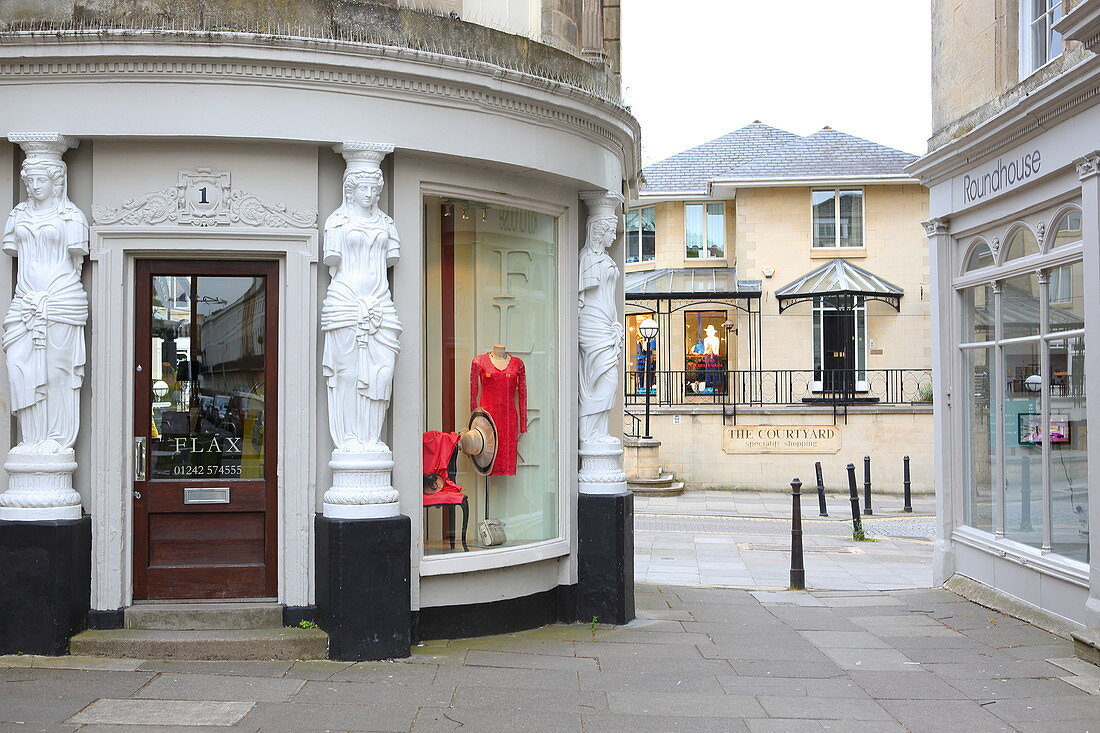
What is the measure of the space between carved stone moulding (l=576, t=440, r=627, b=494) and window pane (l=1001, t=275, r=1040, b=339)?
4051 millimetres

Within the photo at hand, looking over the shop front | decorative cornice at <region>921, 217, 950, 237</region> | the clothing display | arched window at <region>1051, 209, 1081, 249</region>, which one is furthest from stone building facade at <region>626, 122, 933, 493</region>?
the shop front

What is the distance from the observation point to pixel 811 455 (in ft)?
87.0

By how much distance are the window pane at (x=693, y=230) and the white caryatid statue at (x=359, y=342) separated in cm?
2806

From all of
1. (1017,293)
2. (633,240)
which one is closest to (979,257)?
(1017,293)

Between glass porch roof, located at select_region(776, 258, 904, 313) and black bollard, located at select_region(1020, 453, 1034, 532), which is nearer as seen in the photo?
black bollard, located at select_region(1020, 453, 1034, 532)

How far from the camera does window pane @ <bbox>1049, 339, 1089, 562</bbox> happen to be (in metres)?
9.34

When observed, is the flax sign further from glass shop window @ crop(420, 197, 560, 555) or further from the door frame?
the door frame

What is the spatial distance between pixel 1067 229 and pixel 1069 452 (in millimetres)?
1882

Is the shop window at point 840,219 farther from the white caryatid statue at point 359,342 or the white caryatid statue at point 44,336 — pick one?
the white caryatid statue at point 44,336

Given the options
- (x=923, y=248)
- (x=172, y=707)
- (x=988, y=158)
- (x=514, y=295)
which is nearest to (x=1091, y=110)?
(x=988, y=158)

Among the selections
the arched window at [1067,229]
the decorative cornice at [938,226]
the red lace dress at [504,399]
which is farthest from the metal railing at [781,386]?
the red lace dress at [504,399]

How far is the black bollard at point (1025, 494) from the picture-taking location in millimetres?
10367

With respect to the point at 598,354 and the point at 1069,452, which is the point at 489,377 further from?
the point at 1069,452

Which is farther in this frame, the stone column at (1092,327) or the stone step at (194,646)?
the stone column at (1092,327)
